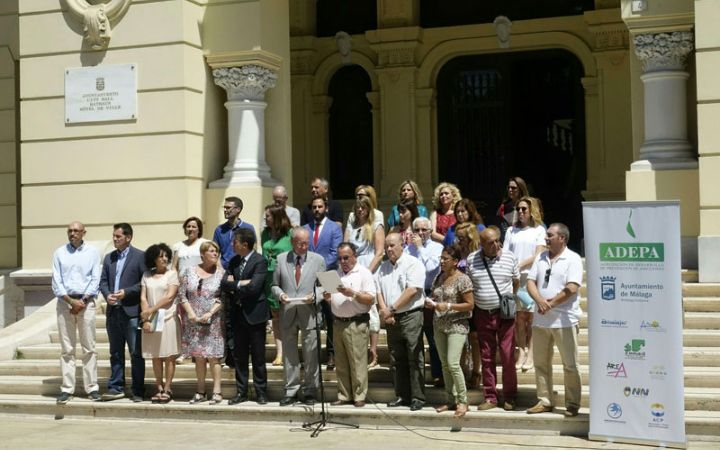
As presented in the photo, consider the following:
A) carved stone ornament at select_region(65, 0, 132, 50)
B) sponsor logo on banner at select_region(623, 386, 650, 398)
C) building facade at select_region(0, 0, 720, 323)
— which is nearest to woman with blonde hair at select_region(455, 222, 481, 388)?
sponsor logo on banner at select_region(623, 386, 650, 398)

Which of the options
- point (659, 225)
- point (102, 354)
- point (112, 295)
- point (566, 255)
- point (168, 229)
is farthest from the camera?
point (168, 229)

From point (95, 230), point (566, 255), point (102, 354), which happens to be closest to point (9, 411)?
point (102, 354)

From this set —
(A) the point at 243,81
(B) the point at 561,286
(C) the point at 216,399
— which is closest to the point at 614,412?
(B) the point at 561,286

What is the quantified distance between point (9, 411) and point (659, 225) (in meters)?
7.59

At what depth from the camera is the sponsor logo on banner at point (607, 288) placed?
1050 cm

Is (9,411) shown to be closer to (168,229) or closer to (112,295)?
(112,295)

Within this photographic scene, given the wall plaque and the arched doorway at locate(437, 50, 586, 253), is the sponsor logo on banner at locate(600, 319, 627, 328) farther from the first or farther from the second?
the arched doorway at locate(437, 50, 586, 253)

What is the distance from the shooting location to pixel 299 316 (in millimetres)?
12344

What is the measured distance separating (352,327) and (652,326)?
322cm

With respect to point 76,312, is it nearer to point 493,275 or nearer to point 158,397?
point 158,397

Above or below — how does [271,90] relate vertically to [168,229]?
above

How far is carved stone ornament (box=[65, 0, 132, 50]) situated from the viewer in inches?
615

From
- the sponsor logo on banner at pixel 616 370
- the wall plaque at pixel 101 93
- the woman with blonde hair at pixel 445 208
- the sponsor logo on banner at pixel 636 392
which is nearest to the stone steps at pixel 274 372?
the sponsor logo on banner at pixel 616 370

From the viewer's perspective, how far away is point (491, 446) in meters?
10.5
